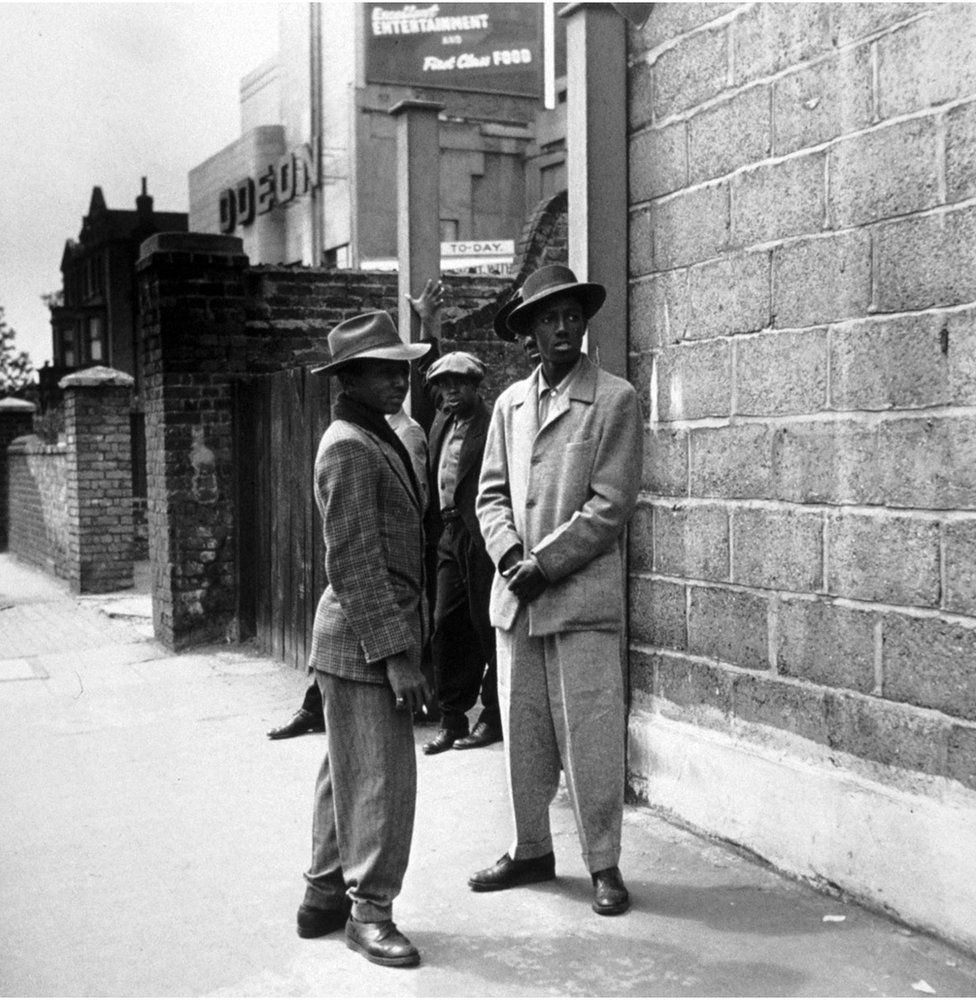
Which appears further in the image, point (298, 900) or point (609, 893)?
point (298, 900)

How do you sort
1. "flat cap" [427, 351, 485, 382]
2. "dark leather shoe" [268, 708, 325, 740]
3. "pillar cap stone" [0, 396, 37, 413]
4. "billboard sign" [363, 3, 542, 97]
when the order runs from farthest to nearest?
1. "billboard sign" [363, 3, 542, 97]
2. "pillar cap stone" [0, 396, 37, 413]
3. "dark leather shoe" [268, 708, 325, 740]
4. "flat cap" [427, 351, 485, 382]

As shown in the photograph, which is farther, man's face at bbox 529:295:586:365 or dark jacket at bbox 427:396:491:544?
dark jacket at bbox 427:396:491:544

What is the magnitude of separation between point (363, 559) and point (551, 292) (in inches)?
49.1

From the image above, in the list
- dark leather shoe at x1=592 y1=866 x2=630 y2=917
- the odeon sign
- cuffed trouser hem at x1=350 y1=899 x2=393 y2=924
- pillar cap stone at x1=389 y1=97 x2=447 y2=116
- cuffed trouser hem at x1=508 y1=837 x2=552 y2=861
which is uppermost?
the odeon sign

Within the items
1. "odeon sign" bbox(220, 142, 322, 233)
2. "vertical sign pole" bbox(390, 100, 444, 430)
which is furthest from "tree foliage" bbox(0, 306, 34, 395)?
"vertical sign pole" bbox(390, 100, 444, 430)

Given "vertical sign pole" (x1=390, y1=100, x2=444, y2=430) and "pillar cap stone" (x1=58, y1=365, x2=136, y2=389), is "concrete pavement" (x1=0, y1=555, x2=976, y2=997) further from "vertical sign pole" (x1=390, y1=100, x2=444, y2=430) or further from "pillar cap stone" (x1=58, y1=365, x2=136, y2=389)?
"pillar cap stone" (x1=58, y1=365, x2=136, y2=389)

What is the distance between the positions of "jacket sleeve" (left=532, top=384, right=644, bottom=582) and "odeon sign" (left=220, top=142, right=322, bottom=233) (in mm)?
27827

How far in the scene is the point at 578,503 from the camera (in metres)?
4.57

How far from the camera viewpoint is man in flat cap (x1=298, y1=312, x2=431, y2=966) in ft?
13.0

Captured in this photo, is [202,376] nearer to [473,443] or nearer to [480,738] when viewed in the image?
[473,443]

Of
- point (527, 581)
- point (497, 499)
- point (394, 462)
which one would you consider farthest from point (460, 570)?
point (394, 462)

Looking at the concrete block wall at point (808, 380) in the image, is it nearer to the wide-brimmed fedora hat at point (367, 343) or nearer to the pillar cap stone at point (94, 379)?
the wide-brimmed fedora hat at point (367, 343)

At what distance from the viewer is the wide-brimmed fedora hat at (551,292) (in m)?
4.61

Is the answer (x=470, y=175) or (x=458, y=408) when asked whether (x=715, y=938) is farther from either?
(x=470, y=175)
